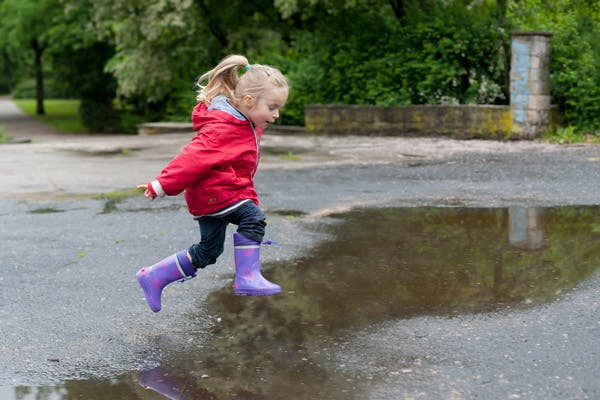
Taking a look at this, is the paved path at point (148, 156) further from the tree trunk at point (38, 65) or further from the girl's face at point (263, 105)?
the tree trunk at point (38, 65)

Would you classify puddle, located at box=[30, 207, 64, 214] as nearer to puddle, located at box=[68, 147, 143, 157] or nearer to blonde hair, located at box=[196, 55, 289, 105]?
→ blonde hair, located at box=[196, 55, 289, 105]

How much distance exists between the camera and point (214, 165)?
4.40 metres

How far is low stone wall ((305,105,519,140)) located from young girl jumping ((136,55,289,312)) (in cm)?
982

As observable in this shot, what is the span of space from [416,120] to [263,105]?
1054 centimetres

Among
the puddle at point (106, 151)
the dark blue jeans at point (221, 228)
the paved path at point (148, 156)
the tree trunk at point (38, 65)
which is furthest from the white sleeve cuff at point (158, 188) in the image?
the tree trunk at point (38, 65)

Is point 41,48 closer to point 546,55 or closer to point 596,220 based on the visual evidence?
point 546,55

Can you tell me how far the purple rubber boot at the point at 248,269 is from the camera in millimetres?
4598

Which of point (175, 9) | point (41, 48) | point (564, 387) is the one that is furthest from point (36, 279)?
point (41, 48)

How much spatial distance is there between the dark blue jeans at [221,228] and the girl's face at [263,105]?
46cm

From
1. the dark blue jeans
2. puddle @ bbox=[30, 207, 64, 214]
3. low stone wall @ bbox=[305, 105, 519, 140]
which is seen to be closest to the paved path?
low stone wall @ bbox=[305, 105, 519, 140]

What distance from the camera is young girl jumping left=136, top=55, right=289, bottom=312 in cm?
439

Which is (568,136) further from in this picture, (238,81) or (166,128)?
(238,81)

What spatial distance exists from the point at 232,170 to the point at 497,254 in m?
2.35

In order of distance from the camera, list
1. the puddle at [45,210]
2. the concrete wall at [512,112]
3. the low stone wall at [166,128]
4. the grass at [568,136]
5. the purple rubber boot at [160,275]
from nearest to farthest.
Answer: the purple rubber boot at [160,275] < the puddle at [45,210] < the grass at [568,136] < the concrete wall at [512,112] < the low stone wall at [166,128]
